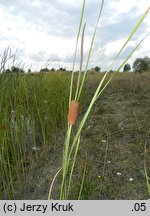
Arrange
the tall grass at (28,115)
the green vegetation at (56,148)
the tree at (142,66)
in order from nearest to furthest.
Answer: the green vegetation at (56,148)
the tall grass at (28,115)
the tree at (142,66)

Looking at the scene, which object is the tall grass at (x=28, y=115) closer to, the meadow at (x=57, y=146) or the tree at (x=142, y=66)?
the meadow at (x=57, y=146)

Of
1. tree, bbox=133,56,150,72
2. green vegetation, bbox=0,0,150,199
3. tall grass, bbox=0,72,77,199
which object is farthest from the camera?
tree, bbox=133,56,150,72

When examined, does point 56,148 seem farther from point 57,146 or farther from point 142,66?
point 142,66

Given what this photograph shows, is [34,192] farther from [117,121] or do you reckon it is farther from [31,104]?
[117,121]

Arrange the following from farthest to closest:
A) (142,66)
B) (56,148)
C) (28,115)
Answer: (142,66), (56,148), (28,115)

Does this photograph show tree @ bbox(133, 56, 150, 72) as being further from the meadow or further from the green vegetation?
Answer: the green vegetation

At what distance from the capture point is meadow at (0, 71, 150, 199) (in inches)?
52.3

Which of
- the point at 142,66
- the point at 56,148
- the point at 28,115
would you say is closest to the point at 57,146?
the point at 56,148

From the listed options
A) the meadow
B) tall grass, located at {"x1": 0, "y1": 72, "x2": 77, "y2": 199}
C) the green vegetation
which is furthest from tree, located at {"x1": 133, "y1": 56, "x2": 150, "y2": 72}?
tall grass, located at {"x1": 0, "y1": 72, "x2": 77, "y2": 199}

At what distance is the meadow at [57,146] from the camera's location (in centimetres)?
133

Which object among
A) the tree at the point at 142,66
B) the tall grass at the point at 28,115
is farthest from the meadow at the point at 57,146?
the tree at the point at 142,66

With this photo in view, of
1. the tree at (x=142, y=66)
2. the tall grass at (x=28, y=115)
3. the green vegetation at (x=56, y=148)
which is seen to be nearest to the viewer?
the green vegetation at (x=56, y=148)

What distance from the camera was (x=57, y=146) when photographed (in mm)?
2061
